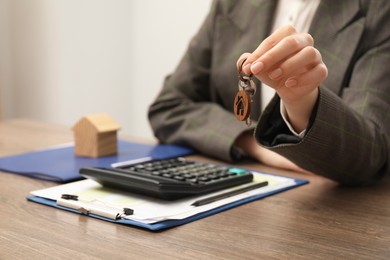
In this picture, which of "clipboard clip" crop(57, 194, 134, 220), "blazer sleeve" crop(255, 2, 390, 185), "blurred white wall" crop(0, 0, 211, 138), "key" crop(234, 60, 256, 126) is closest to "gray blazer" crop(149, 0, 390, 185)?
"blazer sleeve" crop(255, 2, 390, 185)

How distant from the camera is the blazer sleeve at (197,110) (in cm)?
113

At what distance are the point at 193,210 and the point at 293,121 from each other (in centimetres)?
20

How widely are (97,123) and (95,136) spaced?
40 millimetres

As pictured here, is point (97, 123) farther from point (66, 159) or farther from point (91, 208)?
point (91, 208)

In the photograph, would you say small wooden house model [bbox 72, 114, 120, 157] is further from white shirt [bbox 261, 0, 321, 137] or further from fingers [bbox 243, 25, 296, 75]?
fingers [bbox 243, 25, 296, 75]

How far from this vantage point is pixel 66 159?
1044 mm

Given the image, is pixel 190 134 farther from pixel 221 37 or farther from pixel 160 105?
pixel 221 37

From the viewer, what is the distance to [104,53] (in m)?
2.55

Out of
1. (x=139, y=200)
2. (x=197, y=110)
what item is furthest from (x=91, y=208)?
(x=197, y=110)

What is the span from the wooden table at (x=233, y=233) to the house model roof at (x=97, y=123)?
0.85ft

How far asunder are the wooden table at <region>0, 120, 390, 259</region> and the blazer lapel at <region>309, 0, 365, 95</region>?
0.32 m

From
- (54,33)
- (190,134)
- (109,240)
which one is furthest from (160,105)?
(54,33)

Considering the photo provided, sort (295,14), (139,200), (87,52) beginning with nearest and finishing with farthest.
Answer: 1. (139,200)
2. (295,14)
3. (87,52)

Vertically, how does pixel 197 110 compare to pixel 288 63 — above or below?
below
